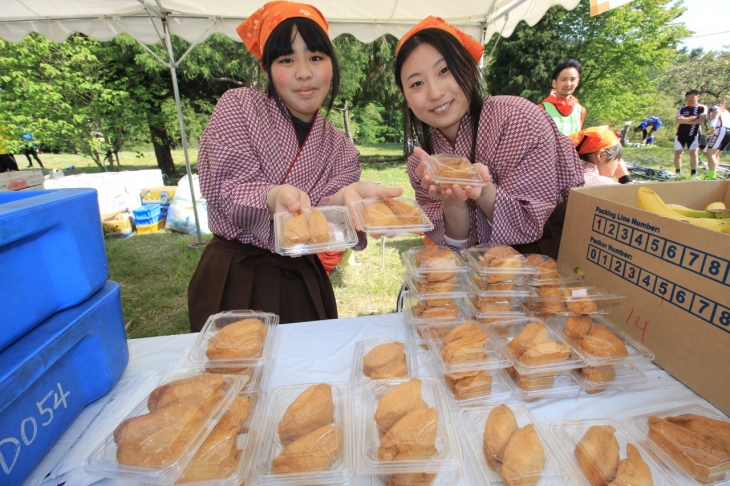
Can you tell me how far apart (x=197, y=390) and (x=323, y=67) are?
60.8 inches

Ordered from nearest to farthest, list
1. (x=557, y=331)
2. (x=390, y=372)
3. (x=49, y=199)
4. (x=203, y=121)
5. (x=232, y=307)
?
(x=49, y=199) → (x=390, y=372) → (x=557, y=331) → (x=232, y=307) → (x=203, y=121)

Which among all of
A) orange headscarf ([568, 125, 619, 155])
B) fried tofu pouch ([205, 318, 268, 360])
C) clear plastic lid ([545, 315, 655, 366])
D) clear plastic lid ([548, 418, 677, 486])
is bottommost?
clear plastic lid ([548, 418, 677, 486])

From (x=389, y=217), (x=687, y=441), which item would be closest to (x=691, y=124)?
(x=389, y=217)

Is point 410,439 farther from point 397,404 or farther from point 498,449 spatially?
point 498,449

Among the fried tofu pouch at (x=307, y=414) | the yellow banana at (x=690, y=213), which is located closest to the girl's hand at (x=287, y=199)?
the fried tofu pouch at (x=307, y=414)

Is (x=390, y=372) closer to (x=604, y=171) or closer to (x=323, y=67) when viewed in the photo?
(x=323, y=67)

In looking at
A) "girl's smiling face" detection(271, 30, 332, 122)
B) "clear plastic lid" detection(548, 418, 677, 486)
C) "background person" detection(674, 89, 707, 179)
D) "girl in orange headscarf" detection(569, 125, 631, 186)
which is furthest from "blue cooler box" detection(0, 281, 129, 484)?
"background person" detection(674, 89, 707, 179)

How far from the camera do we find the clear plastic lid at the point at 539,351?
1.14 m

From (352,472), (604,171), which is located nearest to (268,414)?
(352,472)

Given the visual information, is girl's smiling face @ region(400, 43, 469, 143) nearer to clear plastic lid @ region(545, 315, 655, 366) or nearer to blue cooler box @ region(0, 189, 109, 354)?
clear plastic lid @ region(545, 315, 655, 366)

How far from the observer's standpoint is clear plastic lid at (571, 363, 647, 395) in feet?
3.80

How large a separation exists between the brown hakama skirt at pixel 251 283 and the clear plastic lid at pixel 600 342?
50.4 inches

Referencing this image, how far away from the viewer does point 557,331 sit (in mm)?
1312

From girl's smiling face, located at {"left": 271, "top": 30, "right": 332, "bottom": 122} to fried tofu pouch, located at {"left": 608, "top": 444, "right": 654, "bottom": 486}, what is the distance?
185 centimetres
